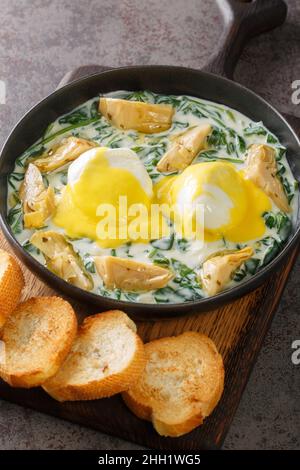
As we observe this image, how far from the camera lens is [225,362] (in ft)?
15.2

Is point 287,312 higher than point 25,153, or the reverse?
point 25,153

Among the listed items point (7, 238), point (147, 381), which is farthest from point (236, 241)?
point (7, 238)

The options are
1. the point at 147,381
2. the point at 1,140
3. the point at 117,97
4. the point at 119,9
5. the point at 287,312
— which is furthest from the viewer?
the point at 119,9

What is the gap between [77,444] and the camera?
4.59 m

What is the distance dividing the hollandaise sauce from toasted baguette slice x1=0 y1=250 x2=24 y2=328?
15cm

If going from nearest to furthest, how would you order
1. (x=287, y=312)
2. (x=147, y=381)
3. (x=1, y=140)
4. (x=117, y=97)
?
(x=147, y=381)
(x=287, y=312)
(x=117, y=97)
(x=1, y=140)

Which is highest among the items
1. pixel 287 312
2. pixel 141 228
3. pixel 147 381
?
pixel 141 228

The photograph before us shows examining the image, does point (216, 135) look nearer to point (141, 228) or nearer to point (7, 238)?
point (141, 228)

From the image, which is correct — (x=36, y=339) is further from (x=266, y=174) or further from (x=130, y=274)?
(x=266, y=174)

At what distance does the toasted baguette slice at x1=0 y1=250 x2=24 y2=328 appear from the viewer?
15.0ft

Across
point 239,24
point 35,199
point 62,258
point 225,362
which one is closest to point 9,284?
point 62,258

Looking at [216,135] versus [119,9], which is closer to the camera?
[216,135]

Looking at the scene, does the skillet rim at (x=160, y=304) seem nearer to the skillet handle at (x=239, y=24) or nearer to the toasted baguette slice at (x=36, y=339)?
the toasted baguette slice at (x=36, y=339)

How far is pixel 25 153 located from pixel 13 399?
64.2 inches
